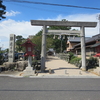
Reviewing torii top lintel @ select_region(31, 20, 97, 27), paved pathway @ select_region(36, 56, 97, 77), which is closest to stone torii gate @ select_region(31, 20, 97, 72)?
torii top lintel @ select_region(31, 20, 97, 27)

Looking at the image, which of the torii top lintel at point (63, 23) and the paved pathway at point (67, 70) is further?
the torii top lintel at point (63, 23)

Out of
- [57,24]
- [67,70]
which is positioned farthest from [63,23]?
[67,70]

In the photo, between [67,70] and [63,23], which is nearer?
[63,23]

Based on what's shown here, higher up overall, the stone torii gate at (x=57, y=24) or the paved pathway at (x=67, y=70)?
the stone torii gate at (x=57, y=24)

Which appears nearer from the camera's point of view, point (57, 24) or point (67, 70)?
point (57, 24)

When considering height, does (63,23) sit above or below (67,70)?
above

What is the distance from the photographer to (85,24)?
1149cm

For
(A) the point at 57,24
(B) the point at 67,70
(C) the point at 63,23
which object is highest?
(C) the point at 63,23

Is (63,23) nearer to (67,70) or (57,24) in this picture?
(57,24)

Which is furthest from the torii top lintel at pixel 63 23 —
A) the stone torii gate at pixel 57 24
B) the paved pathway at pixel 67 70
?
the paved pathway at pixel 67 70

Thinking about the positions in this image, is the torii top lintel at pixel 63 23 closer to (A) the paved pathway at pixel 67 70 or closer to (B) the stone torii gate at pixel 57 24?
(B) the stone torii gate at pixel 57 24
